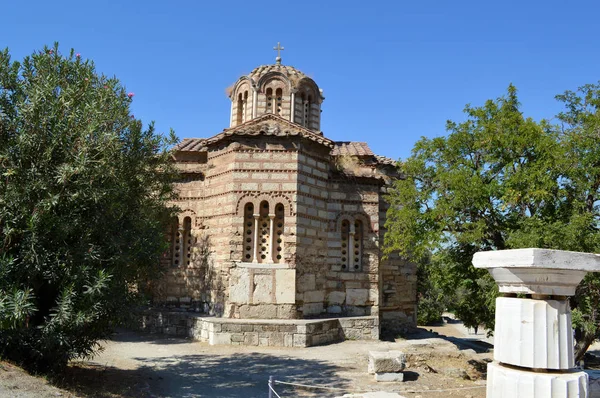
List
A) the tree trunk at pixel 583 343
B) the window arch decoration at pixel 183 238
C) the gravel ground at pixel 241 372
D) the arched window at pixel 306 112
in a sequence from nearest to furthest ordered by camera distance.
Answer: the gravel ground at pixel 241 372
the tree trunk at pixel 583 343
the window arch decoration at pixel 183 238
the arched window at pixel 306 112

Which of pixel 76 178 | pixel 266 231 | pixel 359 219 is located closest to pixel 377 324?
pixel 359 219

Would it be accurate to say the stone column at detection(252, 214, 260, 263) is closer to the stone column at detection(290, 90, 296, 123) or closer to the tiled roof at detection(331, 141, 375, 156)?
the tiled roof at detection(331, 141, 375, 156)

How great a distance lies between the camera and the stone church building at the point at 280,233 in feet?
40.1

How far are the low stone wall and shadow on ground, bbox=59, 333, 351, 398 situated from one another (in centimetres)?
82

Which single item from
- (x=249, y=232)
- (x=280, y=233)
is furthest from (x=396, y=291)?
(x=249, y=232)

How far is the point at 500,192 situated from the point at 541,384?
6.31 meters

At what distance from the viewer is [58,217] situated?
6.40 meters

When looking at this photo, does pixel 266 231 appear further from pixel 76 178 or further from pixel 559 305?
pixel 559 305

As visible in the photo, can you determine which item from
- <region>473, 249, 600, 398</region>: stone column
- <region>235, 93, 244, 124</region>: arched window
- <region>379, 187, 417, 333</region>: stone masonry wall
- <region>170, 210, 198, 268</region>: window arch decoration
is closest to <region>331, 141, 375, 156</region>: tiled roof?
<region>379, 187, 417, 333</region>: stone masonry wall

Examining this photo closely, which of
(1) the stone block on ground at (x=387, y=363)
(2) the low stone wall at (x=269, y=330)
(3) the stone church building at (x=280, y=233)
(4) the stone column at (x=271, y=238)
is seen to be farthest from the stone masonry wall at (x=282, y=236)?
(1) the stone block on ground at (x=387, y=363)

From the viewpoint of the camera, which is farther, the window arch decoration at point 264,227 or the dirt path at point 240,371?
the window arch decoration at point 264,227

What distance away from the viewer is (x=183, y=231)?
14125mm

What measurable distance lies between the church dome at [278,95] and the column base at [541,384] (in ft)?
44.6

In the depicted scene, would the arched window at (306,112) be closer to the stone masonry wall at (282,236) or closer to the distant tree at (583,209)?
the stone masonry wall at (282,236)
